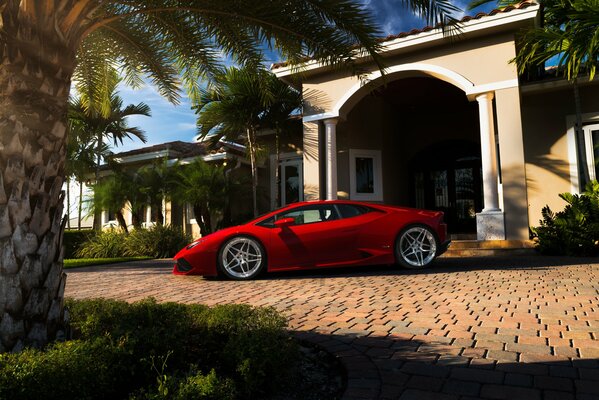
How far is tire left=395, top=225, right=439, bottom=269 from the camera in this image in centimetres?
720

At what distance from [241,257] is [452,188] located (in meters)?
10.00

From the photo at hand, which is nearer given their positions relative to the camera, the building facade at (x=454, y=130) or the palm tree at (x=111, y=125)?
the building facade at (x=454, y=130)

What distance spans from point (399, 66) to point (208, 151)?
8.61 m

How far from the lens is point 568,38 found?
26.7 feet

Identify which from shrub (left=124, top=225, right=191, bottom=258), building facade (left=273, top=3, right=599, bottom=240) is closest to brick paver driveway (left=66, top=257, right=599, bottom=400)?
building facade (left=273, top=3, right=599, bottom=240)

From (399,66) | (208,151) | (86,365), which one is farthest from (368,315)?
(208,151)

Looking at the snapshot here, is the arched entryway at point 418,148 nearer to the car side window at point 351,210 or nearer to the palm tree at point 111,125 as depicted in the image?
the car side window at point 351,210

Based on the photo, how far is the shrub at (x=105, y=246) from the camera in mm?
14312

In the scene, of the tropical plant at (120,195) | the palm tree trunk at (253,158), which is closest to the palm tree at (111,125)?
the tropical plant at (120,195)

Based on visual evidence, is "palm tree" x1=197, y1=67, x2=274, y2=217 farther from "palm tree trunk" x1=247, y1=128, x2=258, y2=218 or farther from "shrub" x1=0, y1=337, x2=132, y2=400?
"shrub" x1=0, y1=337, x2=132, y2=400

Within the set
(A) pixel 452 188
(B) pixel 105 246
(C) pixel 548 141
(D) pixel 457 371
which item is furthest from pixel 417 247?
(B) pixel 105 246

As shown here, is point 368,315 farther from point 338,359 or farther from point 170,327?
point 170,327

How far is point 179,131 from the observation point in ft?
54.2

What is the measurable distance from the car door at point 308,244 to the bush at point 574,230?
16.0ft
